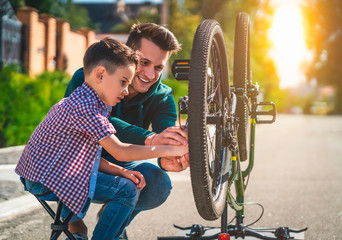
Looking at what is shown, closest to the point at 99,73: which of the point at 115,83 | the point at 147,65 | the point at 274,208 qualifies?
the point at 115,83

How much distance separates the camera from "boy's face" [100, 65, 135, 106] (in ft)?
9.20

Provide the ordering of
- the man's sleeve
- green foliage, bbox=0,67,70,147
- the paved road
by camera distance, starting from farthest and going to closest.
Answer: green foliage, bbox=0,67,70,147 < the paved road < the man's sleeve

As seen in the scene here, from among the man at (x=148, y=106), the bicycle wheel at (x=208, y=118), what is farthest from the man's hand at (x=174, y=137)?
the man at (x=148, y=106)

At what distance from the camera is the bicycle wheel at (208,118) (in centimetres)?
249

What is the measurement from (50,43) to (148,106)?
23.6 metres

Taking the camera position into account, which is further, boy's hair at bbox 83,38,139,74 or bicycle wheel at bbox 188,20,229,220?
boy's hair at bbox 83,38,139,74

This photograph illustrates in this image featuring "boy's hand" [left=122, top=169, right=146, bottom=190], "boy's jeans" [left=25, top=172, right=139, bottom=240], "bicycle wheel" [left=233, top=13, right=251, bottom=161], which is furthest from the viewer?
Answer: "bicycle wheel" [left=233, top=13, right=251, bottom=161]

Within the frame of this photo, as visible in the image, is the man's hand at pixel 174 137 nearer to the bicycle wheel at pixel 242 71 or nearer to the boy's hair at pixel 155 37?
the boy's hair at pixel 155 37

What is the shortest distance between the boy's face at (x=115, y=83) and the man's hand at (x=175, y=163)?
1.81 feet

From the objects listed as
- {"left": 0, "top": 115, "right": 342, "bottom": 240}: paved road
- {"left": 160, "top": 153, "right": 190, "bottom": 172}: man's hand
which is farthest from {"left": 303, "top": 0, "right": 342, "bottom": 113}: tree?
{"left": 160, "top": 153, "right": 190, "bottom": 172}: man's hand

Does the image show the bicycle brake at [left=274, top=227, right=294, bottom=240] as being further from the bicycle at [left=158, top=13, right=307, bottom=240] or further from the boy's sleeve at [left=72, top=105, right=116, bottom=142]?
the boy's sleeve at [left=72, top=105, right=116, bottom=142]

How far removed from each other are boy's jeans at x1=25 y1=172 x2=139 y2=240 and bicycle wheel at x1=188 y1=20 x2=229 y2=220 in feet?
1.46

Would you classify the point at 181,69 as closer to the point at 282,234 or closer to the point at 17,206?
the point at 282,234

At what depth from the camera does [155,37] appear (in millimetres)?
Result: 3412
